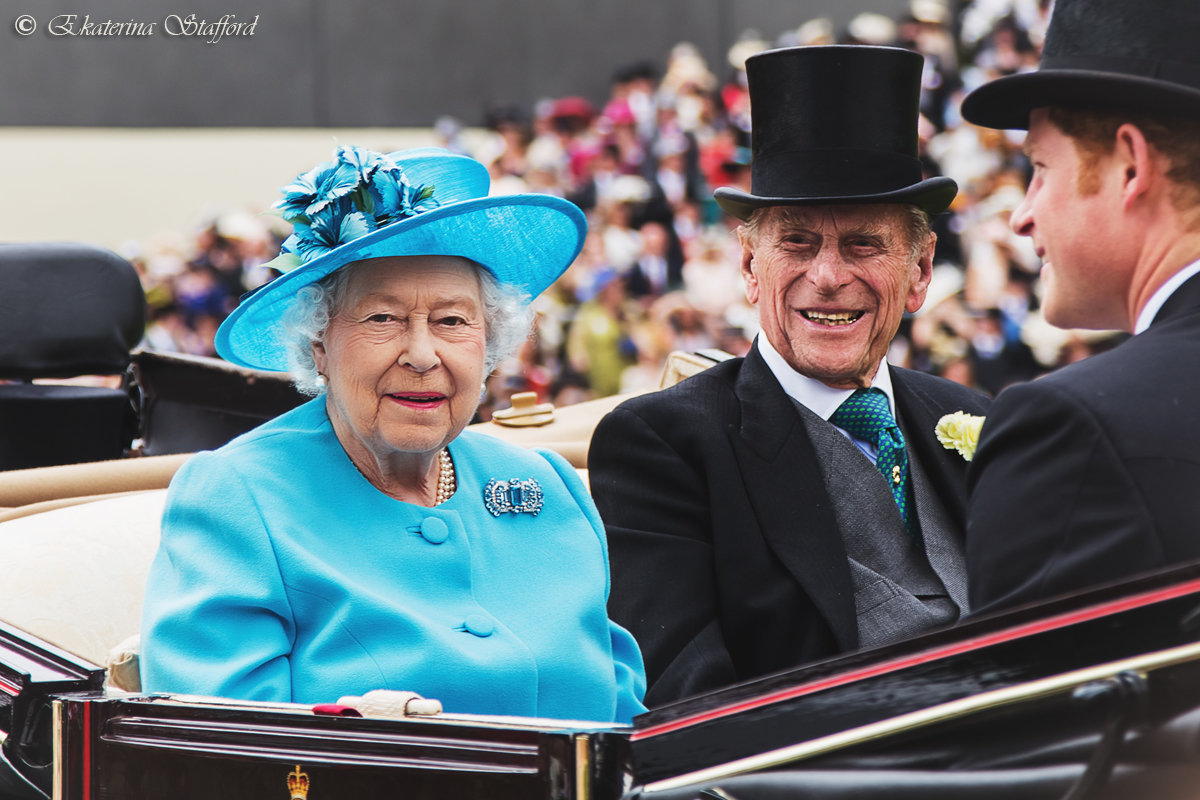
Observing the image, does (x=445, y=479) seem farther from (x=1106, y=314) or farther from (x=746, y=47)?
(x=746, y=47)

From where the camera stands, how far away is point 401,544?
6.39ft

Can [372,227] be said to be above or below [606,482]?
above

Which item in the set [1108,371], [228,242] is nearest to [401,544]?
[1108,371]

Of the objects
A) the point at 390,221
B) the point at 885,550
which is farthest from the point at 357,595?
the point at 885,550

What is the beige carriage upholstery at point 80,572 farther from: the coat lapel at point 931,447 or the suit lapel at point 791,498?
the coat lapel at point 931,447

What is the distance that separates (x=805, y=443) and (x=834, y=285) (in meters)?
0.27

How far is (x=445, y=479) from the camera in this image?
212 centimetres

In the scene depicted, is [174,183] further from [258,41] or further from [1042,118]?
[1042,118]

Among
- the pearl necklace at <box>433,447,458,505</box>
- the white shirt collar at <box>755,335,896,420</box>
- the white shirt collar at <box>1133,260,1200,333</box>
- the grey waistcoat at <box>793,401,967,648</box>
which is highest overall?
the white shirt collar at <box>1133,260,1200,333</box>

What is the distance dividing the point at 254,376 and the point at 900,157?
5.19 feet

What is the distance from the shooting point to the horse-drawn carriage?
105 centimetres

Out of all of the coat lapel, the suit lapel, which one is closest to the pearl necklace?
the suit lapel

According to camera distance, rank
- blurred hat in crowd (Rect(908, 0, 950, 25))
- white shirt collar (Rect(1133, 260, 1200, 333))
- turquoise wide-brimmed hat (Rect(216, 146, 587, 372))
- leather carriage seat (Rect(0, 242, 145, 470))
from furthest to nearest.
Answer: blurred hat in crowd (Rect(908, 0, 950, 25)) → leather carriage seat (Rect(0, 242, 145, 470)) → turquoise wide-brimmed hat (Rect(216, 146, 587, 372)) → white shirt collar (Rect(1133, 260, 1200, 333))

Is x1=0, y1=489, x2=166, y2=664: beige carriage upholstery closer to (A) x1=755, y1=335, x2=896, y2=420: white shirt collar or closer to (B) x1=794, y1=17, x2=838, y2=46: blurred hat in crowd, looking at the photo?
(A) x1=755, y1=335, x2=896, y2=420: white shirt collar
